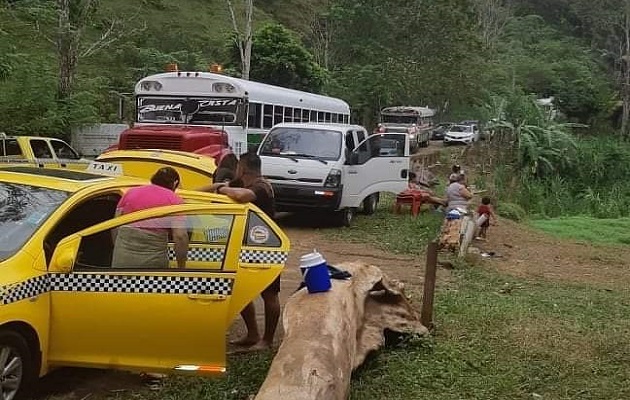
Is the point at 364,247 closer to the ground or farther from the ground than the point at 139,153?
closer to the ground

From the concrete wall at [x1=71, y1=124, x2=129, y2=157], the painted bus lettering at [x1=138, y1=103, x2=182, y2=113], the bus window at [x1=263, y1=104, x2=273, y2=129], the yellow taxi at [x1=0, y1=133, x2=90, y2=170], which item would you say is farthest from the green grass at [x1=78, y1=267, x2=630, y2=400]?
the concrete wall at [x1=71, y1=124, x2=129, y2=157]

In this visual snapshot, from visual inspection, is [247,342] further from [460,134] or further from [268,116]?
[460,134]

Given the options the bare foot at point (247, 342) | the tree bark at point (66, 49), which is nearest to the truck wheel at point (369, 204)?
the bare foot at point (247, 342)

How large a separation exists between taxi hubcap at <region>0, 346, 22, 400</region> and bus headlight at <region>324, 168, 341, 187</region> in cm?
875

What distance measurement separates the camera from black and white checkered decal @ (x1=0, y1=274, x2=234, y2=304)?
5191 mm

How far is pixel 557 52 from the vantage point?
66.6 meters

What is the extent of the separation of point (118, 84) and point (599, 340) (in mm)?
28418

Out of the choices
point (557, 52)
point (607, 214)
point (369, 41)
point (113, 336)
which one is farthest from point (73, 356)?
point (557, 52)

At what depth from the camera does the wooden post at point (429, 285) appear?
23.5 feet

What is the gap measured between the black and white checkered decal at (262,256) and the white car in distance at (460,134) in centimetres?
3586

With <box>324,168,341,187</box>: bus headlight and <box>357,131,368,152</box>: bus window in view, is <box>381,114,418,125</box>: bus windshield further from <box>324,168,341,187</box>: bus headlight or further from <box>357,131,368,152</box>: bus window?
<box>324,168,341,187</box>: bus headlight

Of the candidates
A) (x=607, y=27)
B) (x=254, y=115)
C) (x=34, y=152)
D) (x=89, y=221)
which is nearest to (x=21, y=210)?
(x=89, y=221)

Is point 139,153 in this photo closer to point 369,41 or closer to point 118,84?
point 118,84

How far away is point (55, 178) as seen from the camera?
235 inches
